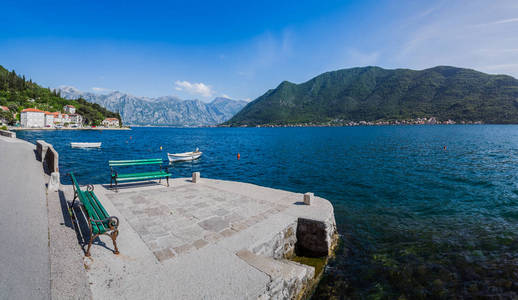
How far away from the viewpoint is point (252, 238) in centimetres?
587

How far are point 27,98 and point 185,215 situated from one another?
6965 inches

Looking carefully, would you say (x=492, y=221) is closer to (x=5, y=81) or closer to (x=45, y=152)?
(x=45, y=152)

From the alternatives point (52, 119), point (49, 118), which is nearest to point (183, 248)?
point (49, 118)

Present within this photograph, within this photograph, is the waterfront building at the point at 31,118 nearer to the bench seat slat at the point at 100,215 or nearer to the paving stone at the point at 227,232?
the bench seat slat at the point at 100,215

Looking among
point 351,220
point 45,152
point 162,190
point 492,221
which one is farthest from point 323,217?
point 45,152

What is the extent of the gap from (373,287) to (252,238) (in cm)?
407

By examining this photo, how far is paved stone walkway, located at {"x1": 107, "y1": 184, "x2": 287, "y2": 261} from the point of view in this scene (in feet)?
18.4

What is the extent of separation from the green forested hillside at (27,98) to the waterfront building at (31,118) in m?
6.75

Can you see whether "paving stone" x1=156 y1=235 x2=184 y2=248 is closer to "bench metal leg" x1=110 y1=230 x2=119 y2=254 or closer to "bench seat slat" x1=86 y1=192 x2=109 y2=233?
"bench metal leg" x1=110 y1=230 x2=119 y2=254

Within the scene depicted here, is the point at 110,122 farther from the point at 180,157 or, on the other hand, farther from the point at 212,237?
the point at 212,237

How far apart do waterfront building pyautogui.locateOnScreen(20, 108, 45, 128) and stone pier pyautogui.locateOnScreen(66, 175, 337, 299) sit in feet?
469

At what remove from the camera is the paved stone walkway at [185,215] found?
5613 millimetres

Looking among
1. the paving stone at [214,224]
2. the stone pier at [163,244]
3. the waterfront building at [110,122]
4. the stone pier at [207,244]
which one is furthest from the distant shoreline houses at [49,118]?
the paving stone at [214,224]

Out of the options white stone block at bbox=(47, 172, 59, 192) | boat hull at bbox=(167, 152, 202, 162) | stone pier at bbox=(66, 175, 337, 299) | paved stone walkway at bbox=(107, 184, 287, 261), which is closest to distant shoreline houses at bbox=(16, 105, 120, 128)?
boat hull at bbox=(167, 152, 202, 162)
